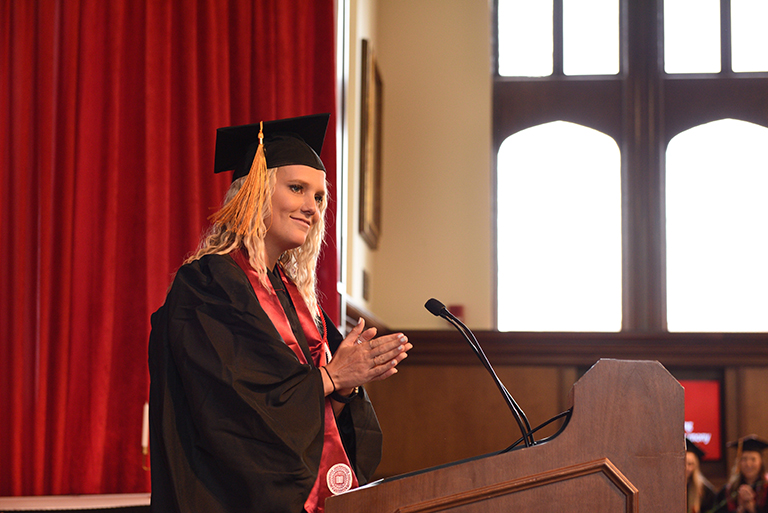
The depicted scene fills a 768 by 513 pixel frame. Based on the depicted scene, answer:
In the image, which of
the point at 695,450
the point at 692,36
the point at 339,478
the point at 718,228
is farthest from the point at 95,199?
the point at 692,36

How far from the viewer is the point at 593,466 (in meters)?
1.45

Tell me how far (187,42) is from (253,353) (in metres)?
2.34

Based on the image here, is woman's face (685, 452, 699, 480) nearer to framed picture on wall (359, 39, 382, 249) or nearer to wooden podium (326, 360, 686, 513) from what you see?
framed picture on wall (359, 39, 382, 249)

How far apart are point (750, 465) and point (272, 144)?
5516 mm

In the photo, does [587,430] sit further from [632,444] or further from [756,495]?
[756,495]

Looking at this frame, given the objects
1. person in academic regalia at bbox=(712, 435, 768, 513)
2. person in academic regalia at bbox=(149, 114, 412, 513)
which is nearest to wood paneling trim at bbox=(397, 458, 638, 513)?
person in academic regalia at bbox=(149, 114, 412, 513)

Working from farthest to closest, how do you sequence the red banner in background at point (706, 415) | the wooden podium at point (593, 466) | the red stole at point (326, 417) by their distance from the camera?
1. the red banner in background at point (706, 415)
2. the red stole at point (326, 417)
3. the wooden podium at point (593, 466)

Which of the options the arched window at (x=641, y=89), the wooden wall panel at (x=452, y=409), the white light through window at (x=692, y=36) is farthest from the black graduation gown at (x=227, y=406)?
the white light through window at (x=692, y=36)

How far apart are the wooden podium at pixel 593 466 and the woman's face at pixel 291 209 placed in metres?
0.87

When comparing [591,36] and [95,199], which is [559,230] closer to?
[591,36]

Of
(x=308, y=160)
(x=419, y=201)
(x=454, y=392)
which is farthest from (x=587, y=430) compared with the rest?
(x=419, y=201)

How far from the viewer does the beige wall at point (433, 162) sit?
24.2 ft

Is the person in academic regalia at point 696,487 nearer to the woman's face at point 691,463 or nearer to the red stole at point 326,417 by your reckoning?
the woman's face at point 691,463

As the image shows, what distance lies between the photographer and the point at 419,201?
7520 mm
